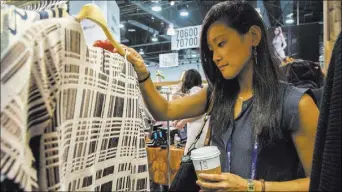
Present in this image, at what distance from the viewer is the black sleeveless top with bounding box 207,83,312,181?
1.20 metres

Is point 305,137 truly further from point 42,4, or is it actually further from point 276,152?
point 42,4

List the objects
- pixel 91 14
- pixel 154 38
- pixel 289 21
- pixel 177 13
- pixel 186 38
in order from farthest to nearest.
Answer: pixel 154 38 < pixel 289 21 < pixel 177 13 < pixel 186 38 < pixel 91 14

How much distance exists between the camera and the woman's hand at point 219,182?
1065 mm

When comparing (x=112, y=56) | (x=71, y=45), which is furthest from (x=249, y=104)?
(x=71, y=45)

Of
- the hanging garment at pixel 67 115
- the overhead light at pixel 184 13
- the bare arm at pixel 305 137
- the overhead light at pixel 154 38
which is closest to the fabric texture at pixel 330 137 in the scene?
the bare arm at pixel 305 137

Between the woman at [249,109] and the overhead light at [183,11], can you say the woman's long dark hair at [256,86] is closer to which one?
the woman at [249,109]

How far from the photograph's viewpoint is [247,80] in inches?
54.2

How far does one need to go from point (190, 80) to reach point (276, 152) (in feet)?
8.57

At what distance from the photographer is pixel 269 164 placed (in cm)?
121

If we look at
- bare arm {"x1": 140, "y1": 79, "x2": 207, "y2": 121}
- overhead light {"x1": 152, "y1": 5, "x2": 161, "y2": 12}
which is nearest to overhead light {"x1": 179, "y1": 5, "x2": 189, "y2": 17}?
overhead light {"x1": 152, "y1": 5, "x2": 161, "y2": 12}

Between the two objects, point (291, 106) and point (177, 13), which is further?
point (177, 13)

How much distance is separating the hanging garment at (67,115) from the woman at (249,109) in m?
0.23

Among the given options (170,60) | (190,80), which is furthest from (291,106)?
(170,60)

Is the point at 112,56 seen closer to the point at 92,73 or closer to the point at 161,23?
the point at 92,73
